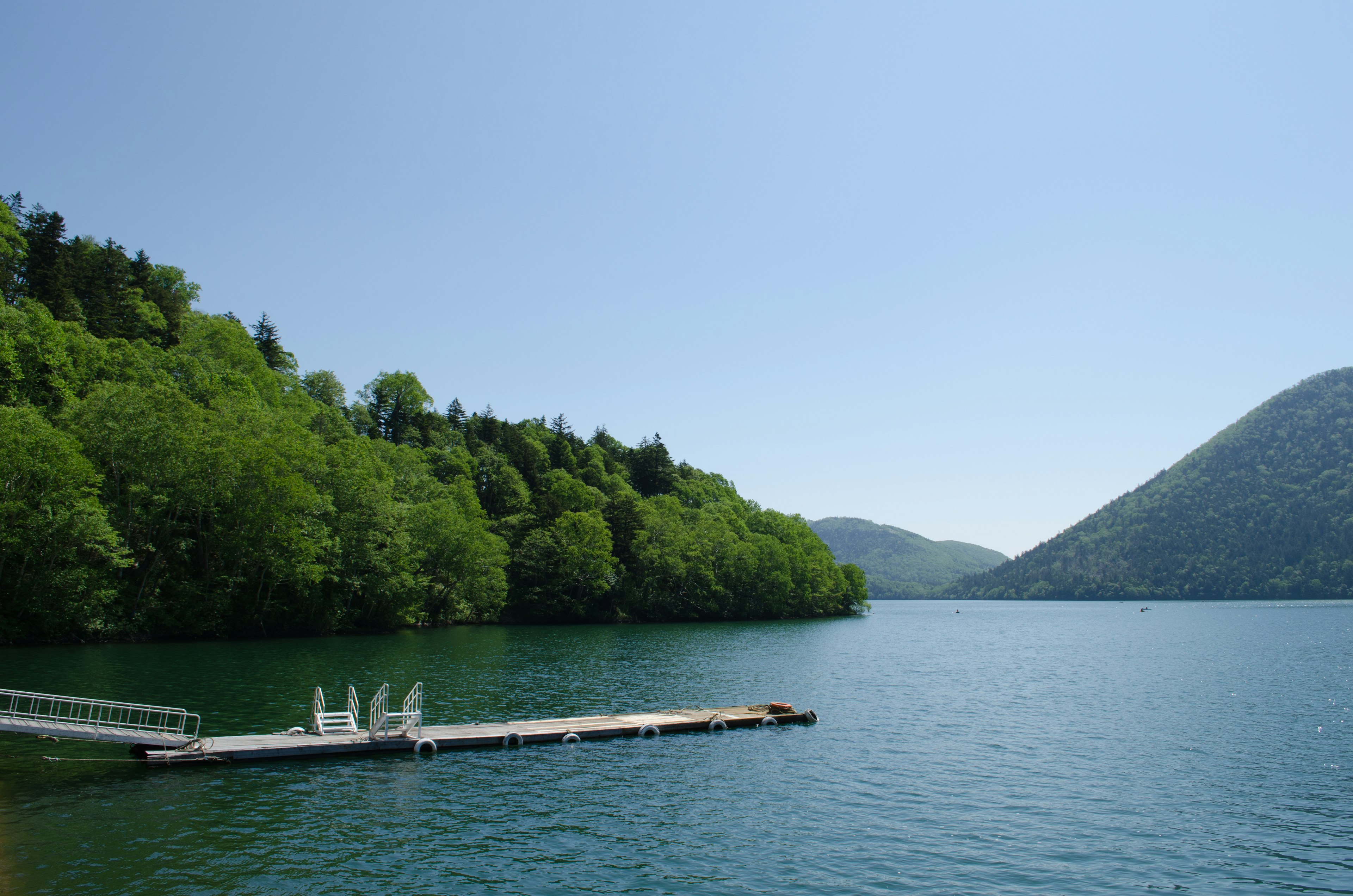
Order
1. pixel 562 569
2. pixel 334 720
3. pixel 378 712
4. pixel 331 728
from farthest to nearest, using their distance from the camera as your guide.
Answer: pixel 562 569 < pixel 334 720 < pixel 331 728 < pixel 378 712

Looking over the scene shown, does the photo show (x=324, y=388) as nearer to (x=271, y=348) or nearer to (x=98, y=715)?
(x=271, y=348)

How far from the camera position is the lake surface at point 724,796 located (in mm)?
16328

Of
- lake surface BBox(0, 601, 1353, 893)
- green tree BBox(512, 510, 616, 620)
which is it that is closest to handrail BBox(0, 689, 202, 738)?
lake surface BBox(0, 601, 1353, 893)

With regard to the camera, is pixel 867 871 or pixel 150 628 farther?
pixel 150 628

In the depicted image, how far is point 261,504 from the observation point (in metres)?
70.2

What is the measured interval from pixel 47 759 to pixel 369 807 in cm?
1290

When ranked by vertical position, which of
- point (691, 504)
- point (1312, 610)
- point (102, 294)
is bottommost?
point (1312, 610)

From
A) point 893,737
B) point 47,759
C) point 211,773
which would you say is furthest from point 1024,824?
point 47,759

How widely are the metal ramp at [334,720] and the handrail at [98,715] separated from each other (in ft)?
12.4

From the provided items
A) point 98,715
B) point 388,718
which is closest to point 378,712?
point 388,718

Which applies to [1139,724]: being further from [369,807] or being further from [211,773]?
[211,773]

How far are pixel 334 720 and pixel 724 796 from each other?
16285mm

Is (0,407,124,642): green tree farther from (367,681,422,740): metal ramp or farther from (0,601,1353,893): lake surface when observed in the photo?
(367,681,422,740): metal ramp

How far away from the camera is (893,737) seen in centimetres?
3212
